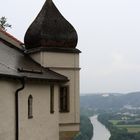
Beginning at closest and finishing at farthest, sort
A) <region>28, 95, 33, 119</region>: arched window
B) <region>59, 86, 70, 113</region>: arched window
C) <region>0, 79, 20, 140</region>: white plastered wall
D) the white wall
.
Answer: <region>0, 79, 20, 140</region>: white plastered wall < <region>28, 95, 33, 119</region>: arched window < the white wall < <region>59, 86, 70, 113</region>: arched window

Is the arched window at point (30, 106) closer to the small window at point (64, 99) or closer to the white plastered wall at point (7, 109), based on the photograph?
the white plastered wall at point (7, 109)

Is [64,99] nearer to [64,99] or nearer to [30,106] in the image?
[64,99]

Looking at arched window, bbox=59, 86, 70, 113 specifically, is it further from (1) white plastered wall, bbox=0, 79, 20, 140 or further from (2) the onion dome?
(1) white plastered wall, bbox=0, 79, 20, 140

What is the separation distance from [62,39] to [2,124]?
24.5 ft

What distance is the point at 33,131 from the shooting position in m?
18.7

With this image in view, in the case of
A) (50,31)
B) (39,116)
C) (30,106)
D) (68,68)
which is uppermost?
(50,31)

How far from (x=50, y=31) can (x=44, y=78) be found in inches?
155

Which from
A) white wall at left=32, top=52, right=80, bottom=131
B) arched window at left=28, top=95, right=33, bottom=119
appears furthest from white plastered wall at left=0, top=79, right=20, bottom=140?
white wall at left=32, top=52, right=80, bottom=131

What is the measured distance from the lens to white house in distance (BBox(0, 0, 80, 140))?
17362mm

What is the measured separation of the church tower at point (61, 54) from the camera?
21.8 metres

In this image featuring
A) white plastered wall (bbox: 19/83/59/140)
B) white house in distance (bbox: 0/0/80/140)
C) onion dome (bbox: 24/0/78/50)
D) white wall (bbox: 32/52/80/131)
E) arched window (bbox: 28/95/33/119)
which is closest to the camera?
white house in distance (bbox: 0/0/80/140)

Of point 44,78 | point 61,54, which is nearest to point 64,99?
point 61,54

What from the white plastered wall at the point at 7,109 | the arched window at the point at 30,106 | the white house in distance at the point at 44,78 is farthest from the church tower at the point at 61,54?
the white plastered wall at the point at 7,109

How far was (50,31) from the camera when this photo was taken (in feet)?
72.5
